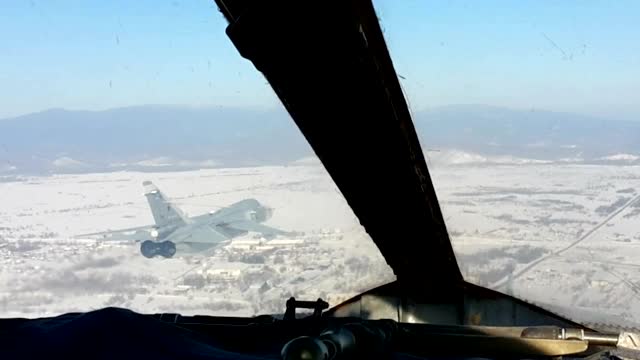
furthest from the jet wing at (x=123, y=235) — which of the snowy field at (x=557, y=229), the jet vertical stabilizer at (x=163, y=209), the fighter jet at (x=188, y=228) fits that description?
the snowy field at (x=557, y=229)

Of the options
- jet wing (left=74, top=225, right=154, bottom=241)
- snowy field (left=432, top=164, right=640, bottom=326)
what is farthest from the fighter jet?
snowy field (left=432, top=164, right=640, bottom=326)

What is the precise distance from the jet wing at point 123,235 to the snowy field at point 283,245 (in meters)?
0.45

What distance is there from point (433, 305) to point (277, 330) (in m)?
2.70

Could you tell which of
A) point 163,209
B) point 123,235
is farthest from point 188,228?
point 123,235

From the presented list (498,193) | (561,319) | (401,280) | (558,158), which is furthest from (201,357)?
(558,158)

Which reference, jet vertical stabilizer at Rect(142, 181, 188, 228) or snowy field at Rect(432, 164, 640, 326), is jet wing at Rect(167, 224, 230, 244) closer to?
jet vertical stabilizer at Rect(142, 181, 188, 228)

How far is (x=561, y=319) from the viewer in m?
5.05

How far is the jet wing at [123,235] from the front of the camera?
21.7 meters

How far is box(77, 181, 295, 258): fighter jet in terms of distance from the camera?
21812mm

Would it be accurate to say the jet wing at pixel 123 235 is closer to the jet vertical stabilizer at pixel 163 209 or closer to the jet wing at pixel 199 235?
the jet wing at pixel 199 235

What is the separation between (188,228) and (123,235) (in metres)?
2.51

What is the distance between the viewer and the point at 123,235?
21984mm

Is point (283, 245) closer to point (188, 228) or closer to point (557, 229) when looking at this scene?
point (188, 228)

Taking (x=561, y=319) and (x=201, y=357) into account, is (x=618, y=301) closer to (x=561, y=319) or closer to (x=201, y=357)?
(x=561, y=319)
